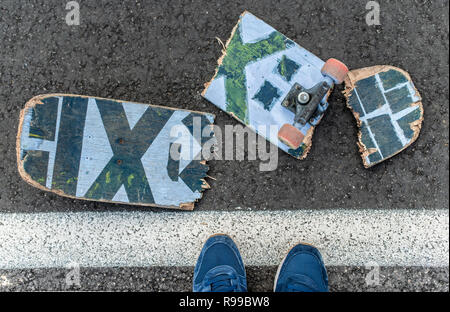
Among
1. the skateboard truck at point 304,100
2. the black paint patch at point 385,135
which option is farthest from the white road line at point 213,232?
the skateboard truck at point 304,100

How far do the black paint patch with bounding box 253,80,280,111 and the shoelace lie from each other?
118 cm

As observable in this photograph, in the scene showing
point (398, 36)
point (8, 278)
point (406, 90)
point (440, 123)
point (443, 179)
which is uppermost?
point (398, 36)

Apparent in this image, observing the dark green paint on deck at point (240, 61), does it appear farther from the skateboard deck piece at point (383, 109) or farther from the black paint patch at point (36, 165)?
the black paint patch at point (36, 165)

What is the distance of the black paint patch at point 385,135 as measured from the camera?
6.79 ft

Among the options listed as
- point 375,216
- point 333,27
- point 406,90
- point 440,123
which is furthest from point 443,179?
point 333,27

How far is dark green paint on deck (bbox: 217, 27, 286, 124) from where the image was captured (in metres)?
2.15

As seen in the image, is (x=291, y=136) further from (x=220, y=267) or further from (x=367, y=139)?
(x=220, y=267)

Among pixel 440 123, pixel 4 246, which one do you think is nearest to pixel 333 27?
pixel 440 123

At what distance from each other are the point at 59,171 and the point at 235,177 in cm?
119

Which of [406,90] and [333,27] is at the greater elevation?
[333,27]

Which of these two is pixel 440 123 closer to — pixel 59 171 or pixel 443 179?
pixel 443 179

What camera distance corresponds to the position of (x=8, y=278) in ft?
7.25

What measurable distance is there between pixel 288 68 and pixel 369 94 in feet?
1.87

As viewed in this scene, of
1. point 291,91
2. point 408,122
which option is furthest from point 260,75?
point 408,122
